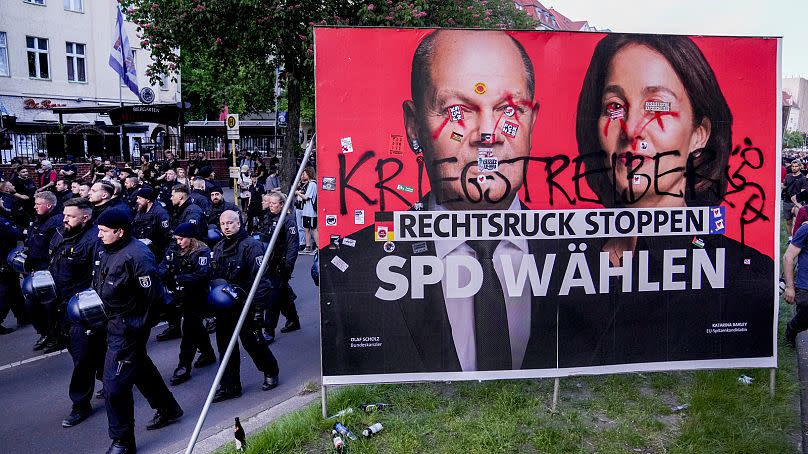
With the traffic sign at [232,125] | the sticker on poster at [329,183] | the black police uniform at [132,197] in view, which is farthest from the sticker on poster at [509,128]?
the traffic sign at [232,125]

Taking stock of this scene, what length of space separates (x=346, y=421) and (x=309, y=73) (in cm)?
1463

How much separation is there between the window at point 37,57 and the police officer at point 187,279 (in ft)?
109

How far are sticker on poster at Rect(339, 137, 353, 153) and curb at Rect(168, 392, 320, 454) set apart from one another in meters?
2.38

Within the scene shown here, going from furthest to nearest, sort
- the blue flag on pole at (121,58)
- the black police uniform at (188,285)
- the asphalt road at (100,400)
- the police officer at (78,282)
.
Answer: the blue flag on pole at (121,58), the black police uniform at (188,285), the police officer at (78,282), the asphalt road at (100,400)

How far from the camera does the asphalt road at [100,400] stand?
18.7 ft

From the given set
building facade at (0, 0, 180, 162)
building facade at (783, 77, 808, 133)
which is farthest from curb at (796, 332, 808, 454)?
building facade at (783, 77, 808, 133)

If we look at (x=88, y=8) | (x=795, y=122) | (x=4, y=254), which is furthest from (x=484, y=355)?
(x=795, y=122)

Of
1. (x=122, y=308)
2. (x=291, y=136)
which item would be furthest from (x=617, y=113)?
(x=291, y=136)

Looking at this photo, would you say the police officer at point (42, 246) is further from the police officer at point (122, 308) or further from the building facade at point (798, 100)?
the building facade at point (798, 100)

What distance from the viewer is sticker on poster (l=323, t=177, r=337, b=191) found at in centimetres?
504

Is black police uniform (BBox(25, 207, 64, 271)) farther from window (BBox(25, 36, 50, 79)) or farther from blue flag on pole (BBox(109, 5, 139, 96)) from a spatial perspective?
window (BBox(25, 36, 50, 79))

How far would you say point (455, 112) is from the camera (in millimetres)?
5168

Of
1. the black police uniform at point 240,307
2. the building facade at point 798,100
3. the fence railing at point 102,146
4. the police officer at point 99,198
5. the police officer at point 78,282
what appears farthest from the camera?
the building facade at point 798,100

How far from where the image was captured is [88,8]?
37.1 meters
